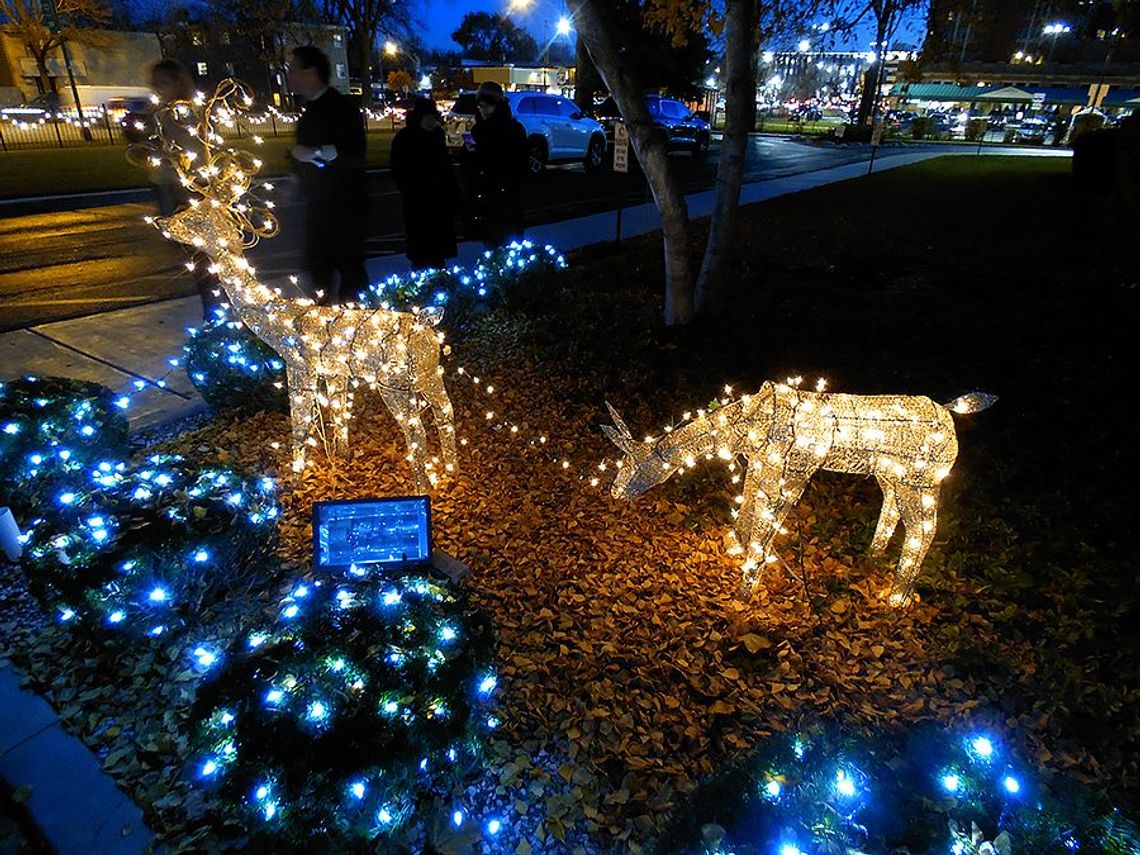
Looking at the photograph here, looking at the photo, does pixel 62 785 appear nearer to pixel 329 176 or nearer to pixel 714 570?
pixel 714 570

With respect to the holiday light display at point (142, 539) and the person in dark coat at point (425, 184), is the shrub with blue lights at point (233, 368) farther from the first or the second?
the person in dark coat at point (425, 184)

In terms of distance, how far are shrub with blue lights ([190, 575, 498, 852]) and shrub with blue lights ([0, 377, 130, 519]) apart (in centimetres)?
215

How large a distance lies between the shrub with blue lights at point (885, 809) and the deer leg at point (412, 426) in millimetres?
2446

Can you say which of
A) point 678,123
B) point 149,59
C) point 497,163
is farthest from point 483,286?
point 149,59

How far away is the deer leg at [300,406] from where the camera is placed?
4043 mm

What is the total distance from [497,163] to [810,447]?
5530 millimetres

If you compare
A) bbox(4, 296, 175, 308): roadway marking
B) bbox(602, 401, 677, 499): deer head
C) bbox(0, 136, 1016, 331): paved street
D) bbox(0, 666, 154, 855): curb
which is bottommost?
bbox(0, 666, 154, 855): curb

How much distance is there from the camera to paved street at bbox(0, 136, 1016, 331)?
7672 mm

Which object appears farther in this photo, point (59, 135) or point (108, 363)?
point (59, 135)

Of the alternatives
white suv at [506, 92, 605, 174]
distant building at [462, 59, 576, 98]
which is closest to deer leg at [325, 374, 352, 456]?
white suv at [506, 92, 605, 174]

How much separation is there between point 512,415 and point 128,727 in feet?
10.7

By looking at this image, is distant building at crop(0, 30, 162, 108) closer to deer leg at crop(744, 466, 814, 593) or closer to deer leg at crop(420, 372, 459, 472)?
deer leg at crop(420, 372, 459, 472)

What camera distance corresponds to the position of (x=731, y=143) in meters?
6.11

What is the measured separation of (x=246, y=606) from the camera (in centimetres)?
329
